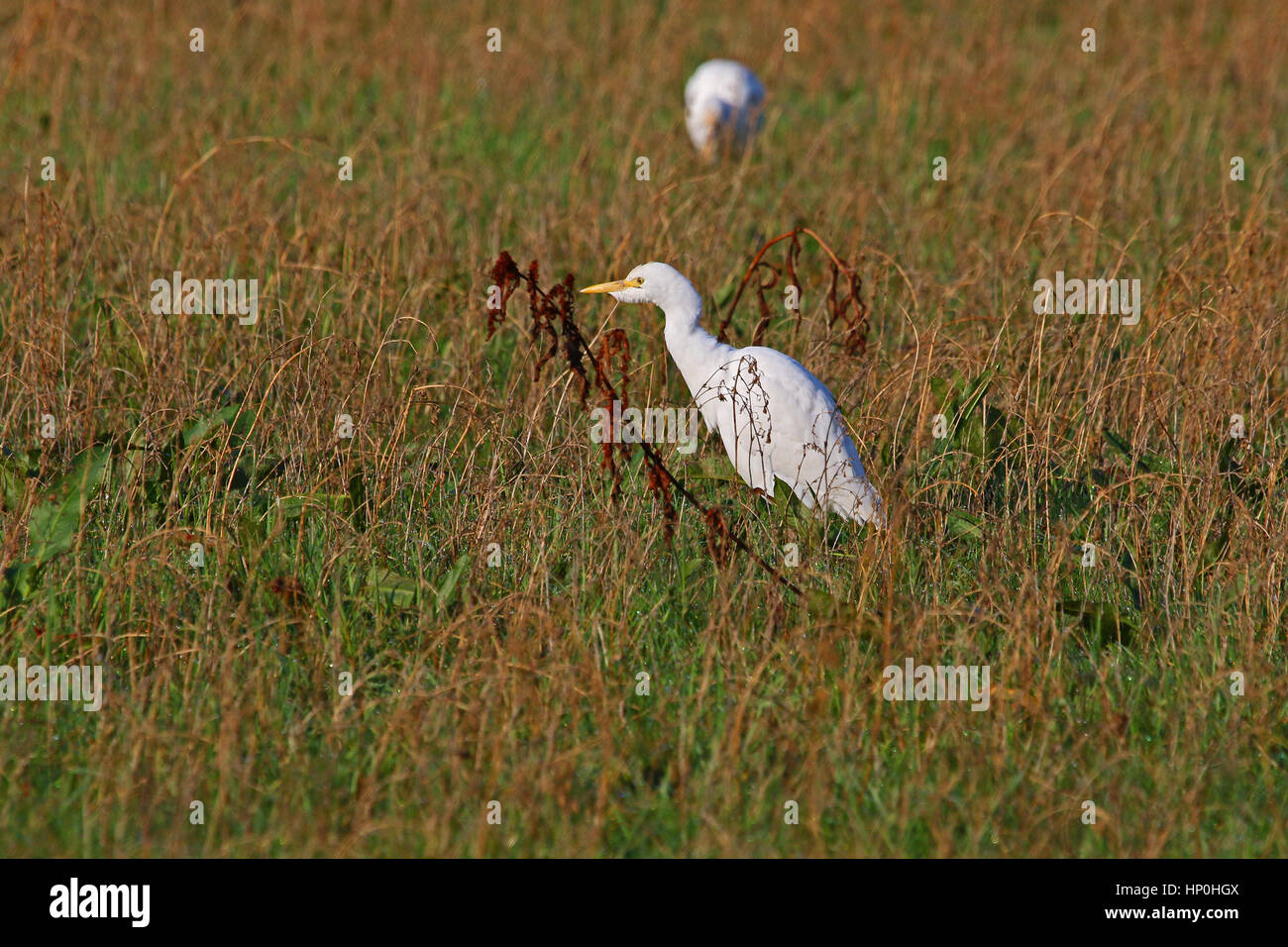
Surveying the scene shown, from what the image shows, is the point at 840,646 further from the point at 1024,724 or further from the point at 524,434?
the point at 524,434

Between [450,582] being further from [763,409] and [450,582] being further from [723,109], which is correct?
[723,109]

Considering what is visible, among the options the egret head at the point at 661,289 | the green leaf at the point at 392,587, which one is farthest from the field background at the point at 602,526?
the egret head at the point at 661,289

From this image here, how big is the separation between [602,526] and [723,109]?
15.1 ft

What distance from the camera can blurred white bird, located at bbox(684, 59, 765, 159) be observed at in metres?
7.91

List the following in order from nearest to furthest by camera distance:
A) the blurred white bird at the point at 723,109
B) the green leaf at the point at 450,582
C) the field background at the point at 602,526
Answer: the field background at the point at 602,526 → the green leaf at the point at 450,582 → the blurred white bird at the point at 723,109

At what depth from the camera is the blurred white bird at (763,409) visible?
4.30 metres

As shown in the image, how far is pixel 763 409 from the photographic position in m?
4.23

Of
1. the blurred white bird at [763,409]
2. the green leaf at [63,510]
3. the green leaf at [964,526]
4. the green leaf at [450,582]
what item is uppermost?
the blurred white bird at [763,409]

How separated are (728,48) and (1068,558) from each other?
6789 millimetres

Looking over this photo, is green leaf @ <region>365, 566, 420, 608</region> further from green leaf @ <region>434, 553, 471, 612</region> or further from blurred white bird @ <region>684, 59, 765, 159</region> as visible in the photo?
blurred white bird @ <region>684, 59, 765, 159</region>

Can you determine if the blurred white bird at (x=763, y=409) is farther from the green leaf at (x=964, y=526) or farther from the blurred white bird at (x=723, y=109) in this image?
the blurred white bird at (x=723, y=109)

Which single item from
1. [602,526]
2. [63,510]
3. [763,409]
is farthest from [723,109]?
[63,510]

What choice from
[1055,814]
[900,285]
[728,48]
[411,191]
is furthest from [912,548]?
[728,48]

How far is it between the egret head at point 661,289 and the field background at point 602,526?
40 centimetres
